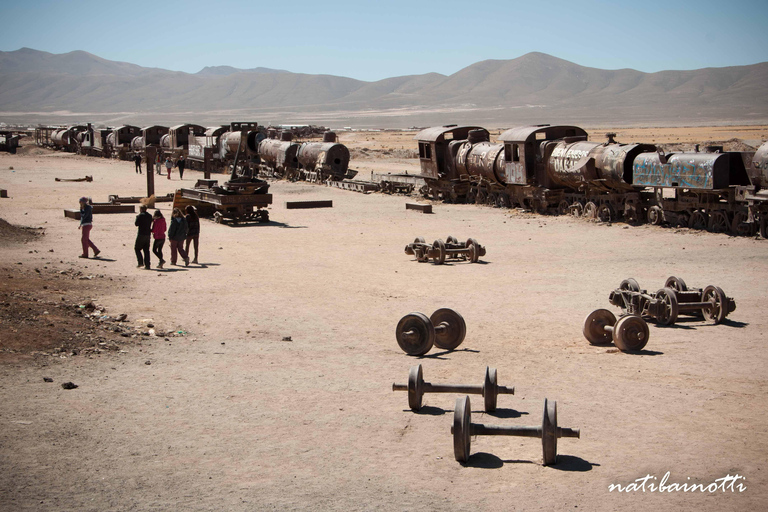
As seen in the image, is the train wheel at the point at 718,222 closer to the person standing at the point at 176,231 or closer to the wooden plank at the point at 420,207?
the wooden plank at the point at 420,207

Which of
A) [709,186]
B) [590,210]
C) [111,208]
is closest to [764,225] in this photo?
[709,186]

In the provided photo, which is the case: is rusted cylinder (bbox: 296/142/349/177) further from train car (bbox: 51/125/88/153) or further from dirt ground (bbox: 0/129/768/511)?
train car (bbox: 51/125/88/153)

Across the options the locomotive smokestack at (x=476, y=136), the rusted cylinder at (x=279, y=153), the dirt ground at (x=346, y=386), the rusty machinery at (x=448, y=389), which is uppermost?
the locomotive smokestack at (x=476, y=136)

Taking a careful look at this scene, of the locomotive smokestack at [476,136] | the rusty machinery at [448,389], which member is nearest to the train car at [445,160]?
the locomotive smokestack at [476,136]

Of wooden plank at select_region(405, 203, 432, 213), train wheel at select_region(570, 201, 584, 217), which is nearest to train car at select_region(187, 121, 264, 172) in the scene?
wooden plank at select_region(405, 203, 432, 213)

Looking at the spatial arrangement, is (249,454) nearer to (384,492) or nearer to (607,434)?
(384,492)

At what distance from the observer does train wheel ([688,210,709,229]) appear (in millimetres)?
21359

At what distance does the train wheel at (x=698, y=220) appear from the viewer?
Result: 21359mm

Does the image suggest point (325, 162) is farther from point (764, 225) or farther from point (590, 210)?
point (764, 225)

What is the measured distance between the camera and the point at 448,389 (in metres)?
7.60

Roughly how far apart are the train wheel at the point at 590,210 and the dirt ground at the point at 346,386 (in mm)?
6805

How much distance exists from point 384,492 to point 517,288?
9.08 m

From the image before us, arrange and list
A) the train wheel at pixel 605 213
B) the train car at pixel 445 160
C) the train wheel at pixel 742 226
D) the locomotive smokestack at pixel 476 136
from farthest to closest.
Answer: the train car at pixel 445 160 < the locomotive smokestack at pixel 476 136 < the train wheel at pixel 605 213 < the train wheel at pixel 742 226

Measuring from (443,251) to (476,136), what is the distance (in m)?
15.1
